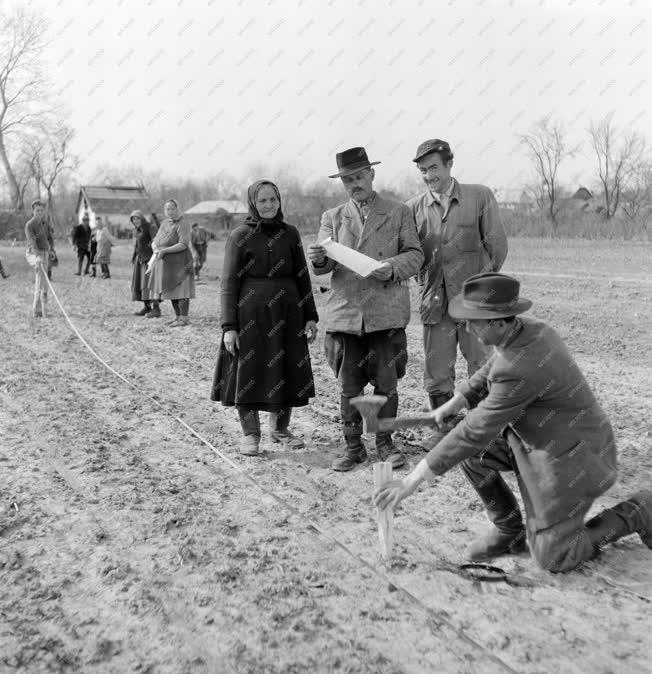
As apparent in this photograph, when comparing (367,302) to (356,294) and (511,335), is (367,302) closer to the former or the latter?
(356,294)

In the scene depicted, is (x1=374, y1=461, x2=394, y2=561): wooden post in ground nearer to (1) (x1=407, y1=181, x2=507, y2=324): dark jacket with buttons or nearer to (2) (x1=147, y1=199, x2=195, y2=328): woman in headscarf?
(1) (x1=407, y1=181, x2=507, y2=324): dark jacket with buttons

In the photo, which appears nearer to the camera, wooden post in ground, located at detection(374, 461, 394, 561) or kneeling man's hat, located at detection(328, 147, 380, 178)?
wooden post in ground, located at detection(374, 461, 394, 561)

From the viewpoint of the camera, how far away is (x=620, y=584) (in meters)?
3.30

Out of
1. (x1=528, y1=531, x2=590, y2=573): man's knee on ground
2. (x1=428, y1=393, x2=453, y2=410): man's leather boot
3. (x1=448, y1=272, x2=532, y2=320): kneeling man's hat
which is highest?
(x1=448, y1=272, x2=532, y2=320): kneeling man's hat

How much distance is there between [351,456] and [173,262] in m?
6.99

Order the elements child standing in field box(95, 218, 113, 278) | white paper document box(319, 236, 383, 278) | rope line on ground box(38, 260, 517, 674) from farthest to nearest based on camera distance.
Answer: child standing in field box(95, 218, 113, 278) → white paper document box(319, 236, 383, 278) → rope line on ground box(38, 260, 517, 674)

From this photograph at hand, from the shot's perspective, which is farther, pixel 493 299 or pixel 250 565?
pixel 250 565

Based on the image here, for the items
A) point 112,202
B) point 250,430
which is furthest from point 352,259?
point 112,202

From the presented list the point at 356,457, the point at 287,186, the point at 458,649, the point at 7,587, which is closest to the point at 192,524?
the point at 7,587

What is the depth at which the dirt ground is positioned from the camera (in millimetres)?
2816

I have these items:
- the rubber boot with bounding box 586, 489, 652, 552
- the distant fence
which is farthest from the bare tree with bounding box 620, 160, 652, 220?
the rubber boot with bounding box 586, 489, 652, 552

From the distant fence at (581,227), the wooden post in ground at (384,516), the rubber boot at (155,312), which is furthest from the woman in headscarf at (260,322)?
the distant fence at (581,227)

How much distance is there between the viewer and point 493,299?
3.29 meters

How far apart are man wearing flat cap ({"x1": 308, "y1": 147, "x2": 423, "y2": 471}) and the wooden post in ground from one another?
1370 mm
